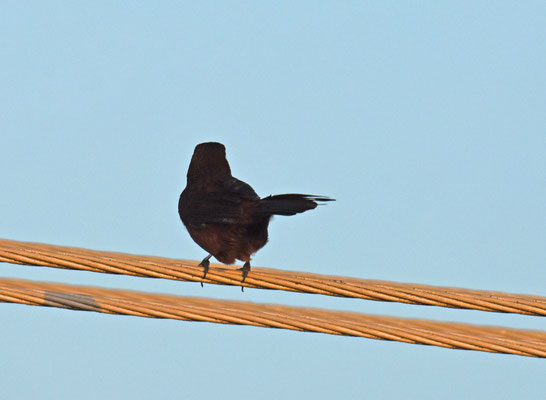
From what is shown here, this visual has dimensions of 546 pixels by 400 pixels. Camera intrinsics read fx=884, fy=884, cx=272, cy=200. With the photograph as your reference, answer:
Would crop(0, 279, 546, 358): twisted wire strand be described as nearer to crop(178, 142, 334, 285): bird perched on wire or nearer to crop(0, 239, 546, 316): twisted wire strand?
crop(0, 239, 546, 316): twisted wire strand

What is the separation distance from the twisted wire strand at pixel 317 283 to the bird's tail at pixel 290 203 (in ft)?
4.35

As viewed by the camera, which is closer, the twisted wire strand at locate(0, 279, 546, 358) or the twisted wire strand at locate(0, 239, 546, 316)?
the twisted wire strand at locate(0, 279, 546, 358)

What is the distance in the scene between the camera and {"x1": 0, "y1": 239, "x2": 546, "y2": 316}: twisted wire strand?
413 cm

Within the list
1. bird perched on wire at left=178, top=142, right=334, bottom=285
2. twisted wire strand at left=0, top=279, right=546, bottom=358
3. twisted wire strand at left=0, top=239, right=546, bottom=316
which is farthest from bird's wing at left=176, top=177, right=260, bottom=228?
twisted wire strand at left=0, top=279, right=546, bottom=358

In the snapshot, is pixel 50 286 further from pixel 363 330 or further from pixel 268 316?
pixel 363 330

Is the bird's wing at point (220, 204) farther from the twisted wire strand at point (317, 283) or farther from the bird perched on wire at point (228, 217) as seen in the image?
the twisted wire strand at point (317, 283)

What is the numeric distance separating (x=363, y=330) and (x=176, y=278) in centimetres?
100

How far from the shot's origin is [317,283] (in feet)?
14.2

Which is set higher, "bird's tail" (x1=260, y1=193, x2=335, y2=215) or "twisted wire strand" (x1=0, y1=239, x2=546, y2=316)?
"bird's tail" (x1=260, y1=193, x2=335, y2=215)

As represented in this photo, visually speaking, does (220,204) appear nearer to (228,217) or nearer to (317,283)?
(228,217)

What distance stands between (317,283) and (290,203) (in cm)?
147

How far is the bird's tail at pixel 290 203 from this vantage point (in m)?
5.63

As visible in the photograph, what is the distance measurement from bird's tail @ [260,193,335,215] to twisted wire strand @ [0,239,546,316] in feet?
4.35

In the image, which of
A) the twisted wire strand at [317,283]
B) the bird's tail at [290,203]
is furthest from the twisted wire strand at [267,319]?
the bird's tail at [290,203]
